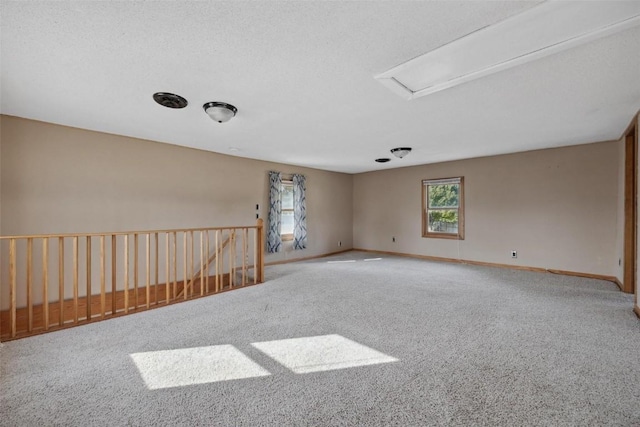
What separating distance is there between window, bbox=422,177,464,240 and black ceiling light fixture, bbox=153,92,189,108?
5474 mm

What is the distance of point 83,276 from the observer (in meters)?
3.92

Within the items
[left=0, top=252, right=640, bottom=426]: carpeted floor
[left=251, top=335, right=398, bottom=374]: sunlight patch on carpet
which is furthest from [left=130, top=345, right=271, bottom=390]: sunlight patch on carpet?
[left=251, top=335, right=398, bottom=374]: sunlight patch on carpet

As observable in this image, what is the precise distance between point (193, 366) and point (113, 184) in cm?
338

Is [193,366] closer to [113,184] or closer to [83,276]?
[83,276]

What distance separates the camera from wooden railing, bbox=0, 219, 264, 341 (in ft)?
9.09

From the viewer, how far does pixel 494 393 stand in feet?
5.67

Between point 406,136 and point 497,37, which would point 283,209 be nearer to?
point 406,136

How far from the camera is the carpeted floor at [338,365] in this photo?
157cm

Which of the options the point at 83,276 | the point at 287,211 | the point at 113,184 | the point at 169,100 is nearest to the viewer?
the point at 169,100

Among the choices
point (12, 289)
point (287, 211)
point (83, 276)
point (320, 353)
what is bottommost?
point (320, 353)

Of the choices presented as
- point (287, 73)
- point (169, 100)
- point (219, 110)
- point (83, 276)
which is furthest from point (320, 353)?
point (83, 276)

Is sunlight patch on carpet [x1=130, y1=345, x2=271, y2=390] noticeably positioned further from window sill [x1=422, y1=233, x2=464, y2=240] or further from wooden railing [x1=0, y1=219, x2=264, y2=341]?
window sill [x1=422, y1=233, x2=464, y2=240]

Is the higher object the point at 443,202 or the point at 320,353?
the point at 443,202

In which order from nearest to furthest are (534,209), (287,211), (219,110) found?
(219,110) < (534,209) < (287,211)
